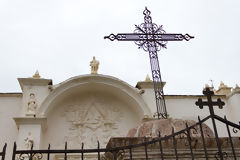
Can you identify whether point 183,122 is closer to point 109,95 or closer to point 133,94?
point 133,94

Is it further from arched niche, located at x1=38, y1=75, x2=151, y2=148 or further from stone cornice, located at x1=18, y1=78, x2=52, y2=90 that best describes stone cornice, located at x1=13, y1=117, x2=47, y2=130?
stone cornice, located at x1=18, y1=78, x2=52, y2=90

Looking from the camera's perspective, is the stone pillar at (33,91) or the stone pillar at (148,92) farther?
the stone pillar at (148,92)

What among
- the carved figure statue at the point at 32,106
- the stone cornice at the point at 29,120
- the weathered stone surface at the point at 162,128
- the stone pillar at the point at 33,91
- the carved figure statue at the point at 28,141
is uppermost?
the stone pillar at the point at 33,91

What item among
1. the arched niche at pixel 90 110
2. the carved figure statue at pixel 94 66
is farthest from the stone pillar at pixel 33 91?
the carved figure statue at pixel 94 66

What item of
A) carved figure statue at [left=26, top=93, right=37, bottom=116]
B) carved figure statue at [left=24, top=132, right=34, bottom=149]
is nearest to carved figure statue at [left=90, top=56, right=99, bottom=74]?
carved figure statue at [left=26, top=93, right=37, bottom=116]

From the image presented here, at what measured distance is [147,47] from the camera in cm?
878

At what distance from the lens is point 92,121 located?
34.5 feet

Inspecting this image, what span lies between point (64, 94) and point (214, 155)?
7.66 metres

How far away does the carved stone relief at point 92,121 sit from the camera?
10.2 meters

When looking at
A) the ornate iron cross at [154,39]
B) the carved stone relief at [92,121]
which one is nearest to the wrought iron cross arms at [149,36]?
the ornate iron cross at [154,39]

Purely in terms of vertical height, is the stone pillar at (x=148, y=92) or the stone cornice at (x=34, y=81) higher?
the stone cornice at (x=34, y=81)

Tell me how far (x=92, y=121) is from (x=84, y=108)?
63cm

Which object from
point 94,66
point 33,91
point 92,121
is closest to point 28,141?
point 33,91

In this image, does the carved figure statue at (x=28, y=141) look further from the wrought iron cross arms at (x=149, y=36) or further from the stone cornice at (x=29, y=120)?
the wrought iron cross arms at (x=149, y=36)
